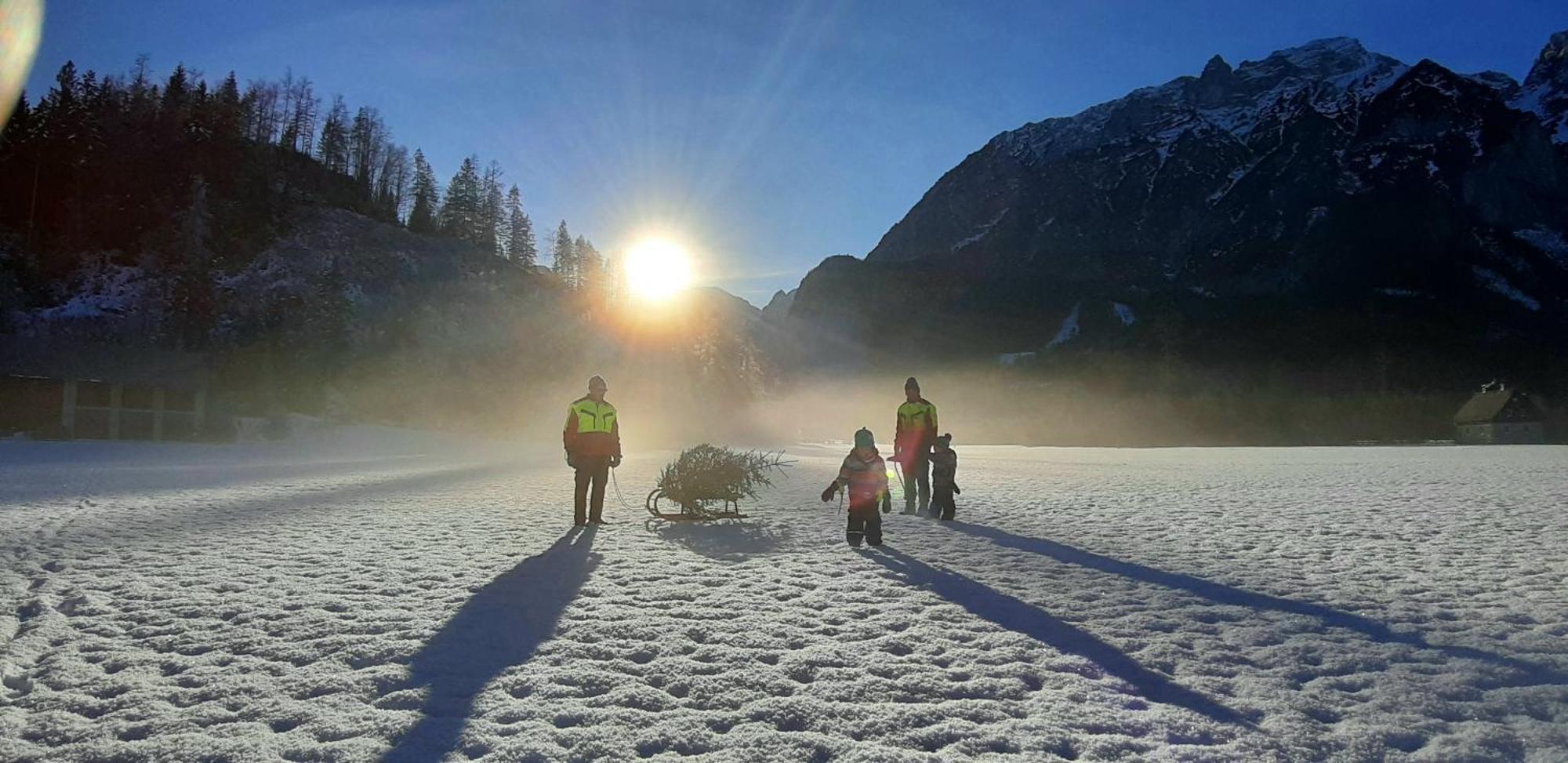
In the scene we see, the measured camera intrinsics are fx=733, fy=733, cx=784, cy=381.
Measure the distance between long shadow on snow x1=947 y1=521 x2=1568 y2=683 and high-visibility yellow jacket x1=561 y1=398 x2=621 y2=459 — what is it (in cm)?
553

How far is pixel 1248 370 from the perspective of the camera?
10944cm

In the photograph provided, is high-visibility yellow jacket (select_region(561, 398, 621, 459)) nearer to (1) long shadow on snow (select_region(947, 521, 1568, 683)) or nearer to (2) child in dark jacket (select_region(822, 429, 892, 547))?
(2) child in dark jacket (select_region(822, 429, 892, 547))

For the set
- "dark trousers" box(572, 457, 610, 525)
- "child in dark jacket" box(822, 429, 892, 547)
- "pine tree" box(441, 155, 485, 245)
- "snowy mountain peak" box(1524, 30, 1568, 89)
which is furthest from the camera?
"snowy mountain peak" box(1524, 30, 1568, 89)

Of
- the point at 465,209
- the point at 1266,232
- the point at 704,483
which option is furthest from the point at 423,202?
the point at 1266,232

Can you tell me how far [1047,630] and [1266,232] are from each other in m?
166

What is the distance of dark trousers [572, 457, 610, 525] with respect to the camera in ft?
35.5

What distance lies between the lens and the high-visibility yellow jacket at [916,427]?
38.5ft

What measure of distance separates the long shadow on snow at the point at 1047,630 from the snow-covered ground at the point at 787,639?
3 cm

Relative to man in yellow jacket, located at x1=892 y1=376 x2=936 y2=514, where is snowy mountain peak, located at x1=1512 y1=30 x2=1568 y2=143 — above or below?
above

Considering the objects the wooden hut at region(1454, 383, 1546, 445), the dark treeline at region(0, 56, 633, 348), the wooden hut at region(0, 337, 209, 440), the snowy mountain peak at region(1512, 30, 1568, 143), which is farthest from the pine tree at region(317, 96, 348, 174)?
the snowy mountain peak at region(1512, 30, 1568, 143)

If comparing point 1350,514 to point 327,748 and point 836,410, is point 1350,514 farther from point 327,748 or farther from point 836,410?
point 836,410

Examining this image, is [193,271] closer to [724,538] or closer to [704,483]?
[704,483]

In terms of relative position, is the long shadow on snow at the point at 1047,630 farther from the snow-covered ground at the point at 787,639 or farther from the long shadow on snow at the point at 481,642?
the long shadow on snow at the point at 481,642

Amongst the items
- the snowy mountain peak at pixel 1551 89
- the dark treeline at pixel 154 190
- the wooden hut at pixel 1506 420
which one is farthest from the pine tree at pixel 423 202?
the snowy mountain peak at pixel 1551 89
